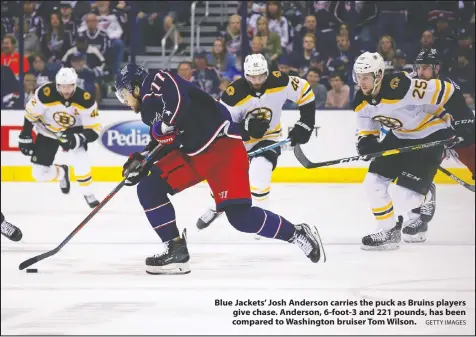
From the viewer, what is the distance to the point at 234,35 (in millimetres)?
7176

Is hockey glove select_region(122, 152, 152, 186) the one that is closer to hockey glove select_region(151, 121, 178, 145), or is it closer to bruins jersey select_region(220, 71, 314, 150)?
hockey glove select_region(151, 121, 178, 145)

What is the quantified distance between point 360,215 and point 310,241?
1.88m

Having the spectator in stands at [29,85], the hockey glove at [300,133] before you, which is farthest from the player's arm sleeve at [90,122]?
the hockey glove at [300,133]

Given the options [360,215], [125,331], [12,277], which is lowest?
[360,215]

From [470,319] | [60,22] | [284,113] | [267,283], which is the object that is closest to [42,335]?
Answer: [267,283]

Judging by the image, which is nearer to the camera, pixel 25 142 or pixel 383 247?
pixel 383 247

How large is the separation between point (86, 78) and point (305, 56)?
171cm

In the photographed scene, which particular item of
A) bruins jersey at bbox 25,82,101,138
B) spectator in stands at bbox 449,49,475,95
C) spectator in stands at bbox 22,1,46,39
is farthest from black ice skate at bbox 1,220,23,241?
spectator in stands at bbox 22,1,46,39

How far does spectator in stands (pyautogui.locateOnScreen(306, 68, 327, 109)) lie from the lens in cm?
653

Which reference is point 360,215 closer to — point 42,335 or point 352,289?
point 352,289

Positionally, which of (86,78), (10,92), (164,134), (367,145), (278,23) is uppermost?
(164,134)

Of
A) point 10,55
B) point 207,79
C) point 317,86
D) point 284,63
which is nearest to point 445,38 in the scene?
point 317,86

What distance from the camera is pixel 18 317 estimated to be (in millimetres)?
3143

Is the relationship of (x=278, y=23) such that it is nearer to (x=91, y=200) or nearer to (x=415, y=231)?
(x=91, y=200)
